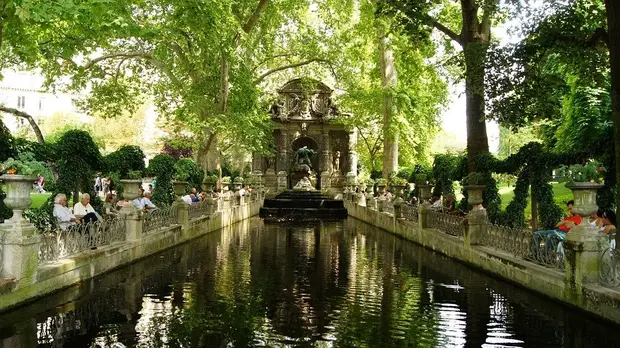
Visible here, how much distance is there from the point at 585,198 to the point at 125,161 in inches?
479

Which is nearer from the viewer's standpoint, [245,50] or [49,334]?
[49,334]

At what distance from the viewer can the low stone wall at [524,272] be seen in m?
8.61

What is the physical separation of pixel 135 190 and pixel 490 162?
9.62 meters

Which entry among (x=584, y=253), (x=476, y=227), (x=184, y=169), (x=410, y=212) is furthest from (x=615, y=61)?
(x=184, y=169)

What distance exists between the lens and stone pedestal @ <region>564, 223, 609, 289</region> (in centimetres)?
914

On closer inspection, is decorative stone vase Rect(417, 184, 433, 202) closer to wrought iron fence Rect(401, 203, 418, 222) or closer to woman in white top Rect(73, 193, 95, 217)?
wrought iron fence Rect(401, 203, 418, 222)

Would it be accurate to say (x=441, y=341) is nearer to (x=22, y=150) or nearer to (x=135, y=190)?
(x=135, y=190)

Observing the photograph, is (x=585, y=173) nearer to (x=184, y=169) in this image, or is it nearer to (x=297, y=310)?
(x=297, y=310)

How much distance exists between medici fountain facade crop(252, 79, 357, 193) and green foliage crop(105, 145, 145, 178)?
3001cm

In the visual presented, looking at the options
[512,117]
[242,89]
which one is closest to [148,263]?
[512,117]

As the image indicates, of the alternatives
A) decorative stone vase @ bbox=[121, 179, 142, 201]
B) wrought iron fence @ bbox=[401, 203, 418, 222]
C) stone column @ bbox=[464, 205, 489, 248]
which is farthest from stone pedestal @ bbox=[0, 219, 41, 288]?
wrought iron fence @ bbox=[401, 203, 418, 222]

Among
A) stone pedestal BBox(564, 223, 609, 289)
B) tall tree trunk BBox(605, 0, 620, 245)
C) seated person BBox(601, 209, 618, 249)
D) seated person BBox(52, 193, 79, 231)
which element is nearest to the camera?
stone pedestal BBox(564, 223, 609, 289)

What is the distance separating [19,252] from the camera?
8984mm

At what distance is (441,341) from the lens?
24.8ft
